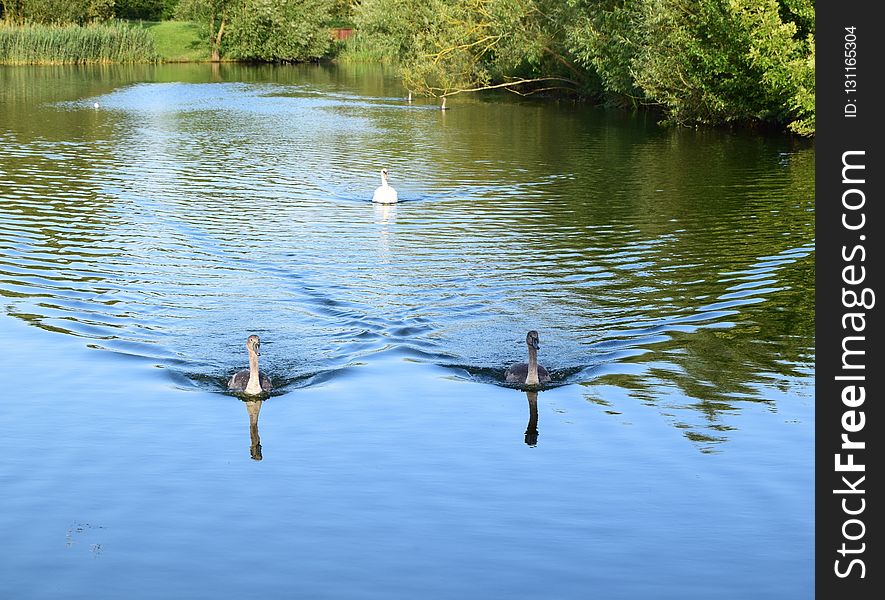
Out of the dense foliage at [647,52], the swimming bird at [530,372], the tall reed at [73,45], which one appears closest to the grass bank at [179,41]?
the tall reed at [73,45]

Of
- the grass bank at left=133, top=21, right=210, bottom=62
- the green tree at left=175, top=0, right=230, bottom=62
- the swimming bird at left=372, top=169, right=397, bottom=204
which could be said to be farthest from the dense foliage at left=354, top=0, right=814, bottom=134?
the grass bank at left=133, top=21, right=210, bottom=62

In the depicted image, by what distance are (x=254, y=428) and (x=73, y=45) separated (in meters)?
85.8

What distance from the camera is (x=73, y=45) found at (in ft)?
305

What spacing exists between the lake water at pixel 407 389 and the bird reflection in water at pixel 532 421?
2.5 inches

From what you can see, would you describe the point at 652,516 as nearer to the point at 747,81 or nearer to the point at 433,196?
the point at 433,196

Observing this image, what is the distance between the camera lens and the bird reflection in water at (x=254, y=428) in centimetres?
1355

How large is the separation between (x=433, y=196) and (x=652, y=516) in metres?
21.4

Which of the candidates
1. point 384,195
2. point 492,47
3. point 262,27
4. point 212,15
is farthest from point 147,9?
point 384,195

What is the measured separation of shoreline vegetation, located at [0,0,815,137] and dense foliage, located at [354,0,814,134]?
6cm

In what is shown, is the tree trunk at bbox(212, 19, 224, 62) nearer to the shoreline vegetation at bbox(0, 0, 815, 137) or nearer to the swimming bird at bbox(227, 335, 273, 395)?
the shoreline vegetation at bbox(0, 0, 815, 137)

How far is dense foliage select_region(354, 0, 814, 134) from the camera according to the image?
134 feet

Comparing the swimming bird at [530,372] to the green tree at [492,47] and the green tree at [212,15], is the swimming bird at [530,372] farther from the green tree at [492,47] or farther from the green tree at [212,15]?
the green tree at [212,15]

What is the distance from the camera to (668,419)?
14438 millimetres
